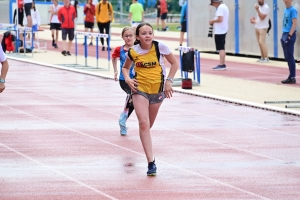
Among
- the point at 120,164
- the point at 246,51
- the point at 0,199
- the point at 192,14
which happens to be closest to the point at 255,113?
the point at 120,164

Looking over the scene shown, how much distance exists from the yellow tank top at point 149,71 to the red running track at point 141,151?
3.05 feet

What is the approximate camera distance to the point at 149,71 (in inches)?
390

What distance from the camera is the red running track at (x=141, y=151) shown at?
8.95 m

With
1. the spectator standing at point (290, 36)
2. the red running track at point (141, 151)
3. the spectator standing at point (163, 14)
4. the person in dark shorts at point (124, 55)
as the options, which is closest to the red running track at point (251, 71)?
the spectator standing at point (290, 36)

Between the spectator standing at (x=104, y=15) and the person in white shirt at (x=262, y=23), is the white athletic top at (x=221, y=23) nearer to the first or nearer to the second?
the person in white shirt at (x=262, y=23)

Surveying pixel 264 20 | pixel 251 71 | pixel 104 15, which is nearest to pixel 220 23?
pixel 251 71

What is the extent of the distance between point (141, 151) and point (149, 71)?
1796 mm

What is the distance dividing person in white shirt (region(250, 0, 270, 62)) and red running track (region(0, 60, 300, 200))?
8151 millimetres

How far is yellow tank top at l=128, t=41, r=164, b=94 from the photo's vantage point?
32.4 ft

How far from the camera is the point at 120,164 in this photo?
1046cm

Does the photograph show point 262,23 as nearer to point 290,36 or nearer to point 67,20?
point 290,36

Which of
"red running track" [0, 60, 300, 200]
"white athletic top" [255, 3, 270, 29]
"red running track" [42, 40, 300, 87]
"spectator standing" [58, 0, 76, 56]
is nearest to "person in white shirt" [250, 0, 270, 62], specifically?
"white athletic top" [255, 3, 270, 29]

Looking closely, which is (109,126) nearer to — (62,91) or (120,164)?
Result: (120,164)

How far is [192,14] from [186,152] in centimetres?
2155
